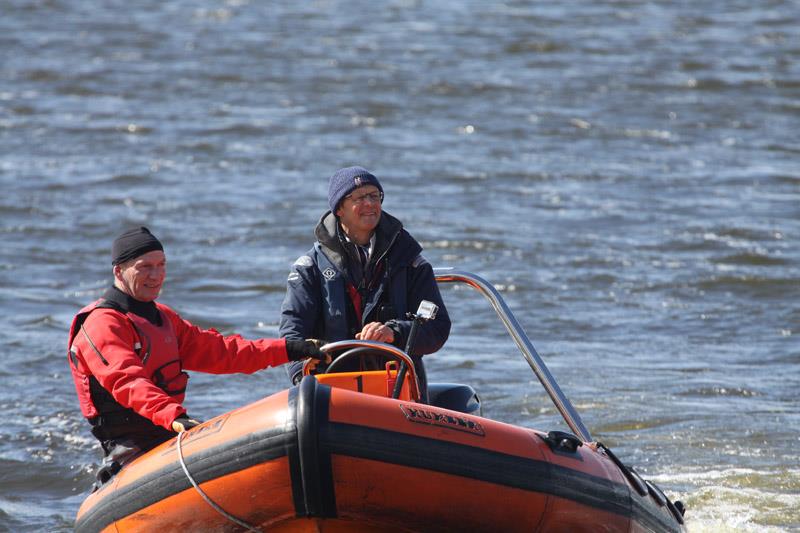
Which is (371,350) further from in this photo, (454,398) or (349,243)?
(454,398)

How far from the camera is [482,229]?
1142cm

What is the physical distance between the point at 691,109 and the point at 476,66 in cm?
311

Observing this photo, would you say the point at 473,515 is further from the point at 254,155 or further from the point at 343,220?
the point at 254,155

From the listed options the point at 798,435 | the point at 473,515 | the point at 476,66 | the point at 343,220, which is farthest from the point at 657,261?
the point at 476,66

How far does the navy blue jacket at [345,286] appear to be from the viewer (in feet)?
16.7

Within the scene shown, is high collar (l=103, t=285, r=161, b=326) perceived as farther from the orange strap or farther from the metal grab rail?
the metal grab rail

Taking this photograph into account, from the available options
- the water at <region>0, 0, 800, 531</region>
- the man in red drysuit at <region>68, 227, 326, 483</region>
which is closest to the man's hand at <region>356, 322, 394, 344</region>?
the man in red drysuit at <region>68, 227, 326, 483</region>

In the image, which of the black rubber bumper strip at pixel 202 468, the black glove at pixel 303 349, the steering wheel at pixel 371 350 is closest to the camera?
the black rubber bumper strip at pixel 202 468

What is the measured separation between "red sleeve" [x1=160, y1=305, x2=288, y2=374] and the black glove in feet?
0.08

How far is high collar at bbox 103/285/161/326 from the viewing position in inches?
181

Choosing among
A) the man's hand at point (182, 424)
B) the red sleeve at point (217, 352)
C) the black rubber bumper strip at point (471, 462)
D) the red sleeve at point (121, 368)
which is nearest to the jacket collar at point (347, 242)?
the red sleeve at point (217, 352)

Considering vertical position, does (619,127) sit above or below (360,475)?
below

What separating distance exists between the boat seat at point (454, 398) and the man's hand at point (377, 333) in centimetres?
50

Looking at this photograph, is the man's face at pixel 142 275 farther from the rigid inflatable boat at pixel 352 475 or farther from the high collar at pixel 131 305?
the rigid inflatable boat at pixel 352 475
